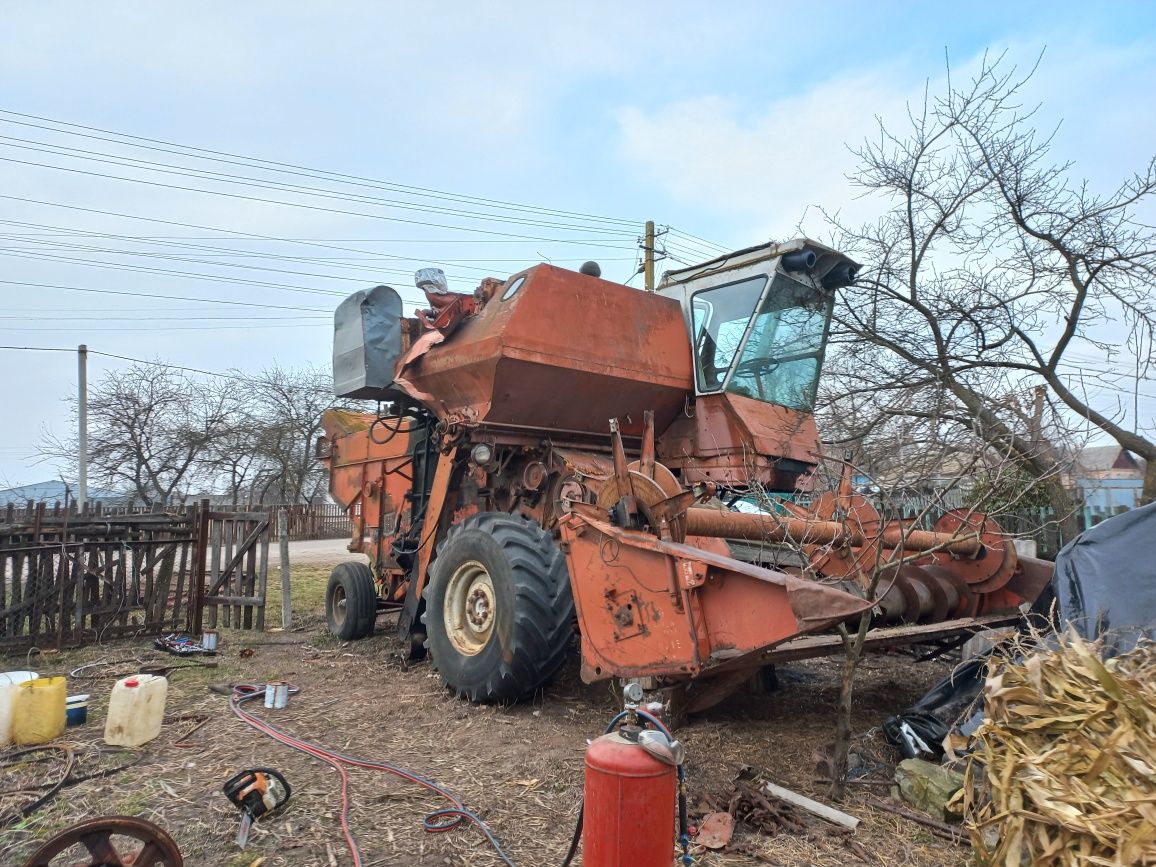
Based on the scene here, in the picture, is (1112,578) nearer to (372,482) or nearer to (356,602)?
(356,602)

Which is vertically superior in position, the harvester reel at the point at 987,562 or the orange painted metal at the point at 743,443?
the orange painted metal at the point at 743,443

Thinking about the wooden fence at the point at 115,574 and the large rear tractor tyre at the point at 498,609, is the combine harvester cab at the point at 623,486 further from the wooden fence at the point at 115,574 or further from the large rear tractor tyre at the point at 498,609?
the wooden fence at the point at 115,574

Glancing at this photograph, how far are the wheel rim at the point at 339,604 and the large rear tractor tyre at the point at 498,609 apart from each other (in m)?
3.15

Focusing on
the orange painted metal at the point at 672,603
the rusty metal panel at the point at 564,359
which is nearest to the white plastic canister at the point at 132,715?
the orange painted metal at the point at 672,603

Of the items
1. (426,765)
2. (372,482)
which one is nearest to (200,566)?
(372,482)

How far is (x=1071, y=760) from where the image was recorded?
2.36 m

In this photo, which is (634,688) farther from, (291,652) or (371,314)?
(291,652)

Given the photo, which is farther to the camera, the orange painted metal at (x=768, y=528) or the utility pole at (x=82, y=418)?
the utility pole at (x=82, y=418)

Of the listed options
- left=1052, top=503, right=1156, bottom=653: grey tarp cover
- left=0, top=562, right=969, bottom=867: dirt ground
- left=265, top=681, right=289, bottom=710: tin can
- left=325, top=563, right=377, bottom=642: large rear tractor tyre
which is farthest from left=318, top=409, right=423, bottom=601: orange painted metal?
left=1052, top=503, right=1156, bottom=653: grey tarp cover

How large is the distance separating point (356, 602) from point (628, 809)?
6.18 meters

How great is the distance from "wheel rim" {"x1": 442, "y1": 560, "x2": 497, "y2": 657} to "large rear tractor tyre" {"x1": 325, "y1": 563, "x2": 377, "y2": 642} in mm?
2819

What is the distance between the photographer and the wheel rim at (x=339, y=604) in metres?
8.68

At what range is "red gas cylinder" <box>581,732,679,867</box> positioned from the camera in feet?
8.96

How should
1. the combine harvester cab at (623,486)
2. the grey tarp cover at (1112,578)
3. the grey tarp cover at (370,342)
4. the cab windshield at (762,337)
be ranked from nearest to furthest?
the grey tarp cover at (1112,578) < the combine harvester cab at (623,486) < the cab windshield at (762,337) < the grey tarp cover at (370,342)
